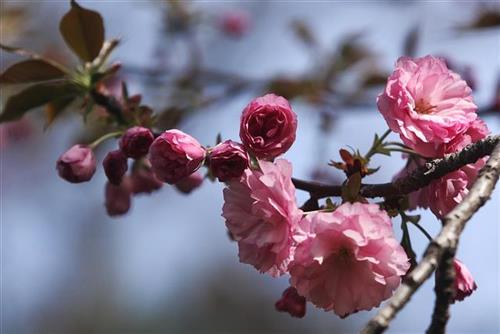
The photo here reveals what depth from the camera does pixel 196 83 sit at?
10.1 feet

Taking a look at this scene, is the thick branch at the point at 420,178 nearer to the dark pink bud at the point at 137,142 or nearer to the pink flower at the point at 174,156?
the pink flower at the point at 174,156

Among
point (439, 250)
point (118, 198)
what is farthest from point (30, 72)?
point (439, 250)

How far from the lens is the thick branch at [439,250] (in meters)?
0.67

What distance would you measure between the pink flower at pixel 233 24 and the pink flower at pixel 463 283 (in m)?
3.23


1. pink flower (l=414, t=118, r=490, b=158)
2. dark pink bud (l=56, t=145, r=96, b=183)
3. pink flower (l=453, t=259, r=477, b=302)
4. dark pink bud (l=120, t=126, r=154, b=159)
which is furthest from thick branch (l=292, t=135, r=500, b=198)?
dark pink bud (l=56, t=145, r=96, b=183)

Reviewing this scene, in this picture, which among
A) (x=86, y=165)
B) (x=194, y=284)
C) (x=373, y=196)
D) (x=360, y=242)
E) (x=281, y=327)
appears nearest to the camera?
(x=360, y=242)

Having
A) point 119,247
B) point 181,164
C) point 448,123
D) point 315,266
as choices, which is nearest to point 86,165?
point 181,164

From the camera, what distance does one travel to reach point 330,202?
1114 mm

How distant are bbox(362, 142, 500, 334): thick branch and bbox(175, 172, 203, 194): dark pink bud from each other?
0.79 metres

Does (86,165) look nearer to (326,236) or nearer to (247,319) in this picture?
(326,236)

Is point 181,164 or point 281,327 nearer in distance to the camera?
point 181,164

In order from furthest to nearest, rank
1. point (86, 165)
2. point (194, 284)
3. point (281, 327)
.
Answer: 1. point (194, 284)
2. point (281, 327)
3. point (86, 165)

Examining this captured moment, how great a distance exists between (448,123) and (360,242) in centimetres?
26

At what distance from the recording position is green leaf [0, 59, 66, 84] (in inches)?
60.1
